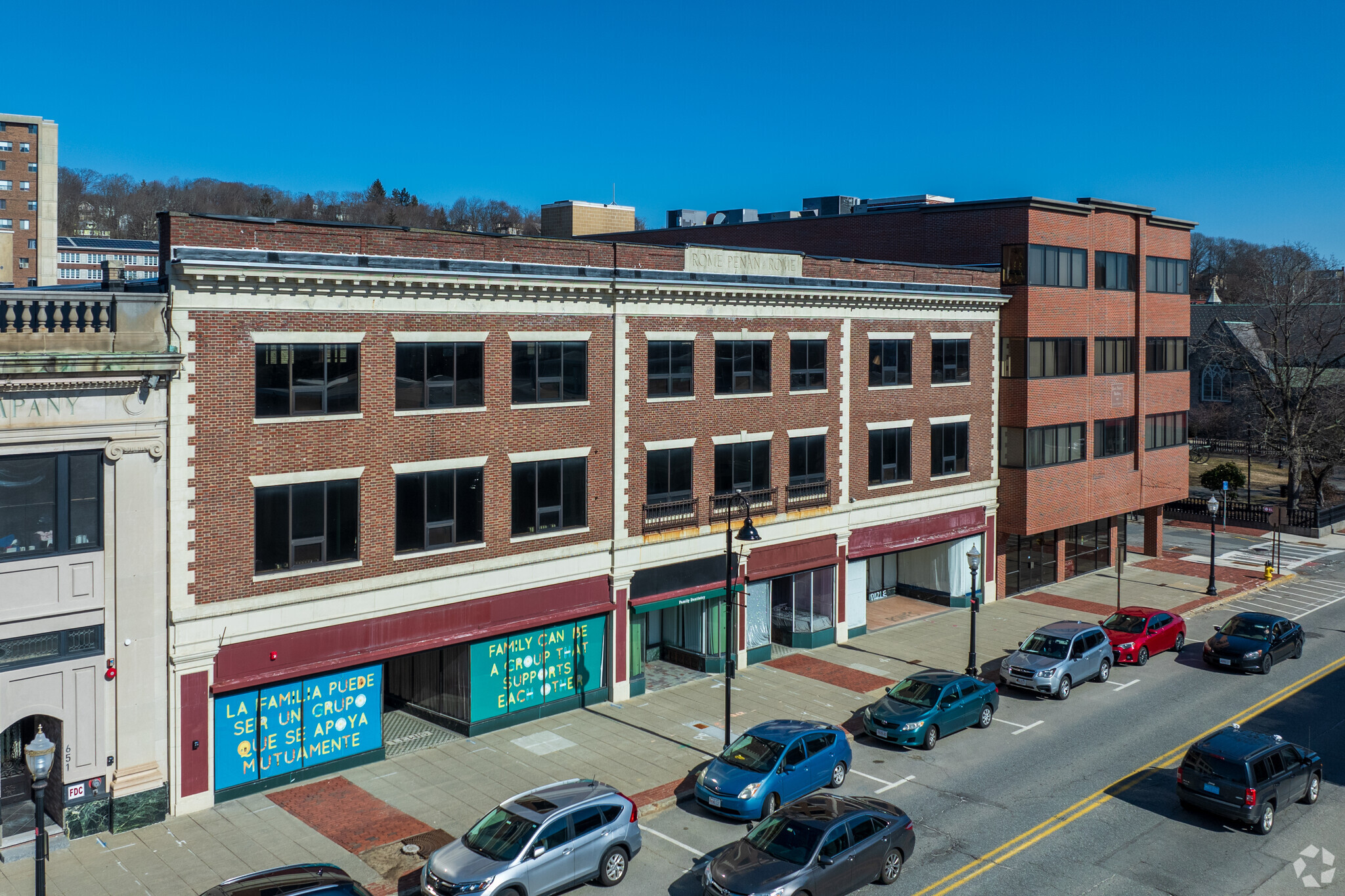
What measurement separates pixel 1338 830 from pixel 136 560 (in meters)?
25.7

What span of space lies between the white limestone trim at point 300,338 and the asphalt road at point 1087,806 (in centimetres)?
1284

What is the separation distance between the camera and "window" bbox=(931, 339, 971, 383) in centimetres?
4056

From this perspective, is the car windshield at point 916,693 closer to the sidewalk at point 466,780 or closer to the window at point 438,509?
the sidewalk at point 466,780

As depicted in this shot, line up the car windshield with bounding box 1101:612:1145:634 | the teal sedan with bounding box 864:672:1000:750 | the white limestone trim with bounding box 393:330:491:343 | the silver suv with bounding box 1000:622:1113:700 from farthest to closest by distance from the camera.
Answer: the car windshield with bounding box 1101:612:1145:634 < the silver suv with bounding box 1000:622:1113:700 < the teal sedan with bounding box 864:672:1000:750 < the white limestone trim with bounding box 393:330:491:343

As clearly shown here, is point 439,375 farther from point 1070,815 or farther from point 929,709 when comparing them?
point 1070,815

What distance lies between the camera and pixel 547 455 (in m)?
28.8

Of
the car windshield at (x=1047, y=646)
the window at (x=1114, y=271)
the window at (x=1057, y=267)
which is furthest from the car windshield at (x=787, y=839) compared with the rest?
the window at (x=1114, y=271)

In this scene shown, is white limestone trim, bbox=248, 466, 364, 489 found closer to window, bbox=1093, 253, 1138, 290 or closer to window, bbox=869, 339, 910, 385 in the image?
window, bbox=869, 339, 910, 385

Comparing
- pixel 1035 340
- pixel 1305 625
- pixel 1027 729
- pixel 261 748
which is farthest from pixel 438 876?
pixel 1305 625

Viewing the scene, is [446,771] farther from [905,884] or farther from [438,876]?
[905,884]

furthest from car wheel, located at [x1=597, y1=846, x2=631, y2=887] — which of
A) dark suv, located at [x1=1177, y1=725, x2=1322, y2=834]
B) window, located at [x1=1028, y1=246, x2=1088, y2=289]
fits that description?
window, located at [x1=1028, y1=246, x2=1088, y2=289]

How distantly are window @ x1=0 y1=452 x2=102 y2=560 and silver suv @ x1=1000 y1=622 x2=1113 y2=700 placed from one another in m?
24.7

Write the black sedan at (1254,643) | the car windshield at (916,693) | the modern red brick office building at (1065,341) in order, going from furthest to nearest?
the modern red brick office building at (1065,341), the black sedan at (1254,643), the car windshield at (916,693)

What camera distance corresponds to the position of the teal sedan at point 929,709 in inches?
1056
